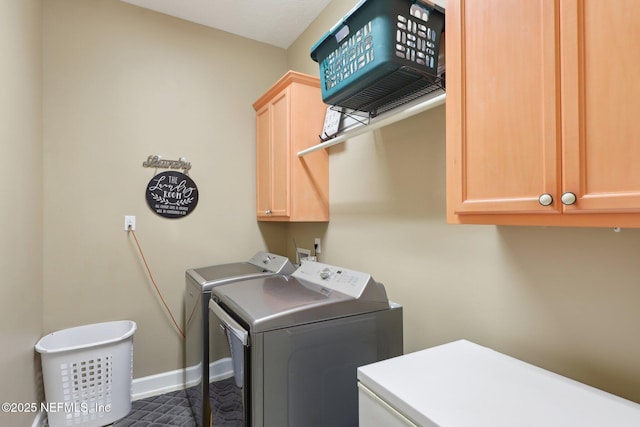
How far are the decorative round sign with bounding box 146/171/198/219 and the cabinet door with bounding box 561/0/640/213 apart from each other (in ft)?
8.02

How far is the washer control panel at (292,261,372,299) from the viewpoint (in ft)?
4.67

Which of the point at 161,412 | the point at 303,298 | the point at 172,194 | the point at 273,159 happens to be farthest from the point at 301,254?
the point at 161,412

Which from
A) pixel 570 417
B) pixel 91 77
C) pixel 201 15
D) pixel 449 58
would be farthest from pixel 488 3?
pixel 91 77

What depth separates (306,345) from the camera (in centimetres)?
124

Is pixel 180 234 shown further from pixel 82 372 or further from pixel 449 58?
pixel 449 58

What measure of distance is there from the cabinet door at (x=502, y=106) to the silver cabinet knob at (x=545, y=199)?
1 cm

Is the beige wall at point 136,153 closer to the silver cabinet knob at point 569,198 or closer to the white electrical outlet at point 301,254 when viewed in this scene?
the white electrical outlet at point 301,254

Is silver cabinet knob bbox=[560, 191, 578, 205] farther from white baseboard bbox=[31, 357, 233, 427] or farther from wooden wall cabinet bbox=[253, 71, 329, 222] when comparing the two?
white baseboard bbox=[31, 357, 233, 427]

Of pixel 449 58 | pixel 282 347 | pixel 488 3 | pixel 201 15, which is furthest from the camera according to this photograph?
pixel 201 15

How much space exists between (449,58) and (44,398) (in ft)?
9.67

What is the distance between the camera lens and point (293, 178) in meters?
2.22

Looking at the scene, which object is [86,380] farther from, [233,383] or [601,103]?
[601,103]

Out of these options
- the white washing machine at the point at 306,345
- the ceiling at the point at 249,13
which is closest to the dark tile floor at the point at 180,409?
the white washing machine at the point at 306,345

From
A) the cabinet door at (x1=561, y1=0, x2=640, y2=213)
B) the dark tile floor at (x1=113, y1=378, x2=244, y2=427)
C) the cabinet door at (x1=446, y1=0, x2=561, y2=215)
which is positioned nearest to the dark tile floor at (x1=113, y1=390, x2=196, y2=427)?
the dark tile floor at (x1=113, y1=378, x2=244, y2=427)
